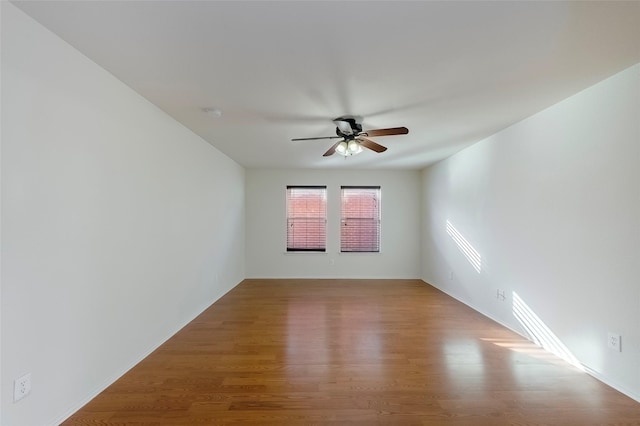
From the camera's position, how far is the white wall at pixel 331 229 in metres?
6.23

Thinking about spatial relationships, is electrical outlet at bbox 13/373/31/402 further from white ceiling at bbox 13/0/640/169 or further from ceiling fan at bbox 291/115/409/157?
ceiling fan at bbox 291/115/409/157

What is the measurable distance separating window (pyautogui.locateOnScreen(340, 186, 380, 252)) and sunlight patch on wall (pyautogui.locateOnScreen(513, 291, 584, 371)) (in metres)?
3.25

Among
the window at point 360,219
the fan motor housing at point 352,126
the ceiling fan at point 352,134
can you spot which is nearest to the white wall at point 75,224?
the ceiling fan at point 352,134

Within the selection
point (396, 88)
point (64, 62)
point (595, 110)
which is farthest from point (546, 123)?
point (64, 62)

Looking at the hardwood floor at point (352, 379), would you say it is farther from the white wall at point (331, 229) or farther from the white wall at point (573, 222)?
the white wall at point (331, 229)

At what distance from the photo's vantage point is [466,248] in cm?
445

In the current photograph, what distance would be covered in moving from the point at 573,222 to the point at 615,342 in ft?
3.26

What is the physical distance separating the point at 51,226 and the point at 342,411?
7.21 feet

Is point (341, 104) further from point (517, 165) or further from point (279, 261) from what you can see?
point (279, 261)

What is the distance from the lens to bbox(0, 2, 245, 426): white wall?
1521mm

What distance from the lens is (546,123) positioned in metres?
2.86

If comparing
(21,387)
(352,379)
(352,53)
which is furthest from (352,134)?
(21,387)

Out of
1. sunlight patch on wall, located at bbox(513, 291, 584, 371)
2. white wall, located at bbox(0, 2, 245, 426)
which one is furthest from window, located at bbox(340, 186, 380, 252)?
white wall, located at bbox(0, 2, 245, 426)

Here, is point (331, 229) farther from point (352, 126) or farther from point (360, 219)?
point (352, 126)
